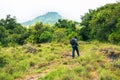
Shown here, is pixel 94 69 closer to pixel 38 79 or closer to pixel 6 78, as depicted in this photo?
pixel 38 79

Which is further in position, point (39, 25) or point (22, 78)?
point (39, 25)

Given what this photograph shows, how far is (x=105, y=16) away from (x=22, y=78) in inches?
1281

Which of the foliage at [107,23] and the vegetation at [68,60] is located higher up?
the foliage at [107,23]

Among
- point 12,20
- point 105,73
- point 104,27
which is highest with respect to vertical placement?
point 12,20

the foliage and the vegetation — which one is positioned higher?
the foliage

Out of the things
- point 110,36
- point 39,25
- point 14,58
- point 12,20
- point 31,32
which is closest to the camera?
point 14,58

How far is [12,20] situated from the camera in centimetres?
7206

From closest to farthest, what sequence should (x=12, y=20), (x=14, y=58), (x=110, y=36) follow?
(x=14, y=58) → (x=110, y=36) → (x=12, y=20)

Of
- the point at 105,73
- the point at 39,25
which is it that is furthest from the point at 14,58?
the point at 39,25

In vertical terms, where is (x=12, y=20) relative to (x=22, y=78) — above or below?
above

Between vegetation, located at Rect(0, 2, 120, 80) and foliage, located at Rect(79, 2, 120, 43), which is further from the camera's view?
foliage, located at Rect(79, 2, 120, 43)

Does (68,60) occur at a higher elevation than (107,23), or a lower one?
lower

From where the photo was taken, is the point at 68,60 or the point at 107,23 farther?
the point at 107,23

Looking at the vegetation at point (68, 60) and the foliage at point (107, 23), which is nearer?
the vegetation at point (68, 60)
